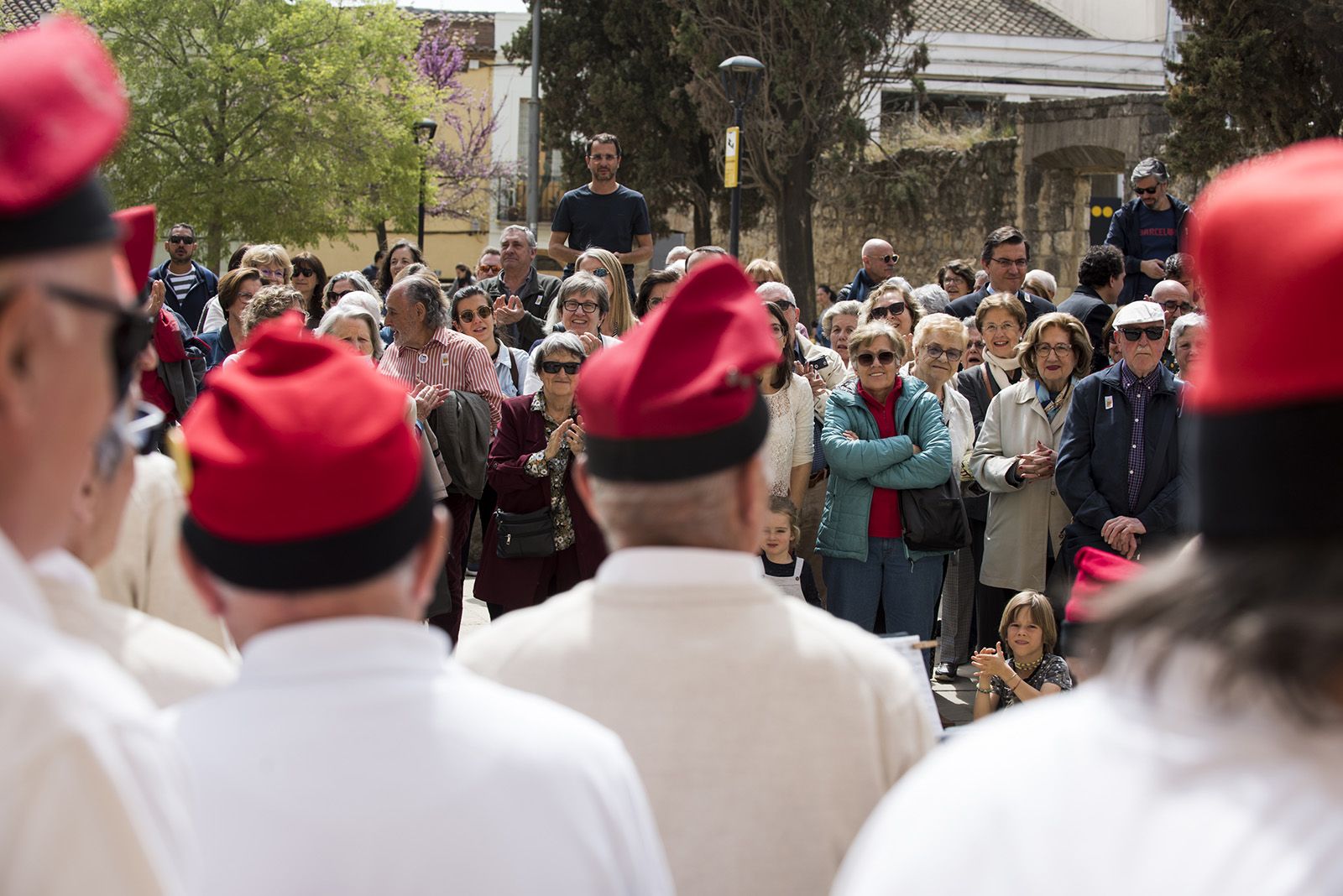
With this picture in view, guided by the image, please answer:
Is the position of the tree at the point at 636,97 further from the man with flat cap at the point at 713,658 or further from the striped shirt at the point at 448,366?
the man with flat cap at the point at 713,658

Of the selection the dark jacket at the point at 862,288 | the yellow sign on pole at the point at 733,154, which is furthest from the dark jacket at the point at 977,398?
the yellow sign on pole at the point at 733,154

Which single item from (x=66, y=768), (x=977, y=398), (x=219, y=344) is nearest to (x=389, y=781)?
(x=66, y=768)

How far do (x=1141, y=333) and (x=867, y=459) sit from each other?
4.24ft

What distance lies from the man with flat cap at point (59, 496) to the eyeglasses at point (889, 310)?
24.7ft

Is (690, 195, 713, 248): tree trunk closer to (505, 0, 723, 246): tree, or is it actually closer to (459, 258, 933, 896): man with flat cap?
(505, 0, 723, 246): tree

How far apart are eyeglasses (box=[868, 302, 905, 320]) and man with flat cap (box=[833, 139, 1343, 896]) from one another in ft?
24.4

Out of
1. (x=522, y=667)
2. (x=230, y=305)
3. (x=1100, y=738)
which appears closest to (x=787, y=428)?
(x=230, y=305)

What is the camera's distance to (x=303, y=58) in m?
29.5

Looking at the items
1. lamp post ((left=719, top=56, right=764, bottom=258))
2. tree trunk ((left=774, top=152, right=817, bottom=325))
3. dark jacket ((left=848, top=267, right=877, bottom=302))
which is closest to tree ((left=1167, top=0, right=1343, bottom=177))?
lamp post ((left=719, top=56, right=764, bottom=258))

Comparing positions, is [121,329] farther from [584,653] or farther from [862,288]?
[862,288]

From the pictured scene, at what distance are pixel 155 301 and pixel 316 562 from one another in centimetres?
672

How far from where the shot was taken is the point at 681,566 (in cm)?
201

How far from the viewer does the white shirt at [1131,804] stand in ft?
3.43

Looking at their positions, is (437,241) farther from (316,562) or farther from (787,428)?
(316,562)
